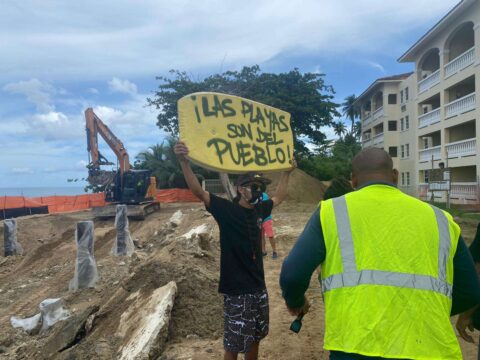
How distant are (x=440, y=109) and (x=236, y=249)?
88.0 ft

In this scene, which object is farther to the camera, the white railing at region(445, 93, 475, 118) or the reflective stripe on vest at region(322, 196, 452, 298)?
the white railing at region(445, 93, 475, 118)

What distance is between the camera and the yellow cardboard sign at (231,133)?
3.42 metres

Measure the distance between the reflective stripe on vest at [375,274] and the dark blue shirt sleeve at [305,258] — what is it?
3.5 inches

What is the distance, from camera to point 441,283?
196 cm

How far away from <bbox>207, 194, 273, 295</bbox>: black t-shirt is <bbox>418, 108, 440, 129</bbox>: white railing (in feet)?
89.2

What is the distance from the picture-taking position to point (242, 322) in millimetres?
3256

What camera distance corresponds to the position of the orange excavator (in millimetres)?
21375

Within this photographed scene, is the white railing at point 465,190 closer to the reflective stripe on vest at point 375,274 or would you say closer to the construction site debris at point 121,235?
the construction site debris at point 121,235

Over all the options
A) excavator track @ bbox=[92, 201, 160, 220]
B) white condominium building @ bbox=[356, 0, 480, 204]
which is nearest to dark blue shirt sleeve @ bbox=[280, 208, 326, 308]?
excavator track @ bbox=[92, 201, 160, 220]

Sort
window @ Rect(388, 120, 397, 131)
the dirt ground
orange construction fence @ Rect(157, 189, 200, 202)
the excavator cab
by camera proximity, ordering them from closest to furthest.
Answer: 1. the dirt ground
2. the excavator cab
3. orange construction fence @ Rect(157, 189, 200, 202)
4. window @ Rect(388, 120, 397, 131)

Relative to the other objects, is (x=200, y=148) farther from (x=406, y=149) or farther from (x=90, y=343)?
(x=406, y=149)

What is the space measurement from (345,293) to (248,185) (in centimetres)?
165

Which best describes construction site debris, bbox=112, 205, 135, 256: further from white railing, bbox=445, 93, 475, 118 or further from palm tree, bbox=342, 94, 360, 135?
palm tree, bbox=342, 94, 360, 135

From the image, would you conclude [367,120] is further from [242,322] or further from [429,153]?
[242,322]
